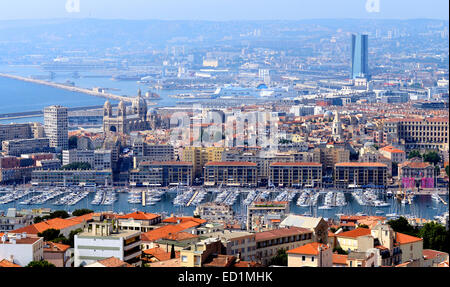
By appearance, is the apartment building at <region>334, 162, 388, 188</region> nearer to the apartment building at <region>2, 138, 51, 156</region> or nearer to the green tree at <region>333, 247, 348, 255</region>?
the apartment building at <region>2, 138, 51, 156</region>

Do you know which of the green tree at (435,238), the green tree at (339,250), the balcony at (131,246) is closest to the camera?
the balcony at (131,246)

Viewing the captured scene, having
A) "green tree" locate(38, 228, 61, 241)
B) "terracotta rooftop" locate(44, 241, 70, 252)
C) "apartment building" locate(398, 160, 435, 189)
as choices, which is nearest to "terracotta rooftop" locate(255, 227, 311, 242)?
"terracotta rooftop" locate(44, 241, 70, 252)

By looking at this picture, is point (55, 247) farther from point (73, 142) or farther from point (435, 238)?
point (73, 142)

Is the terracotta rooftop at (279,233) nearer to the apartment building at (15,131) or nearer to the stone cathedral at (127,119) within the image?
the apartment building at (15,131)

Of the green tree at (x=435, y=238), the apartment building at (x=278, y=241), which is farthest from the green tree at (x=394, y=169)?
the apartment building at (x=278, y=241)

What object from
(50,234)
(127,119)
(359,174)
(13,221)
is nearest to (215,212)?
(13,221)

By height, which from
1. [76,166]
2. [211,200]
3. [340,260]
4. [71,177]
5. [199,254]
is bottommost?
[211,200]
